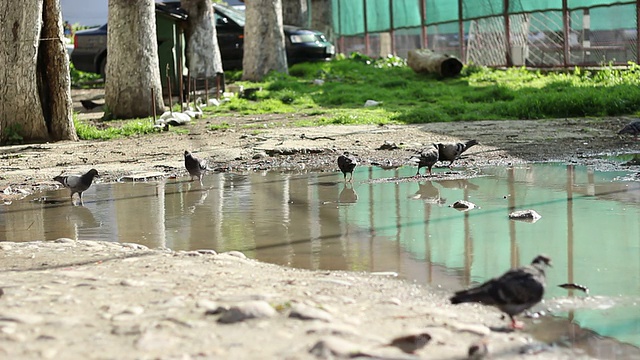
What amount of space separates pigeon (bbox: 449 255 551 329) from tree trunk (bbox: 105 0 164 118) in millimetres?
12121

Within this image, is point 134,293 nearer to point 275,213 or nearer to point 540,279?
point 540,279

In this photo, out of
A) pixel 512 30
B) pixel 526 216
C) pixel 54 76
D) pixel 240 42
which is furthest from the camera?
pixel 240 42

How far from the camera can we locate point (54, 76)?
1390cm

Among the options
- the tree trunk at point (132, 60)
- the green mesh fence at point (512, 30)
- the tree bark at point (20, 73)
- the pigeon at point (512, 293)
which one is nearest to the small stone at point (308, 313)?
the pigeon at point (512, 293)

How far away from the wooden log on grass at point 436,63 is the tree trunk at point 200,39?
4681 millimetres

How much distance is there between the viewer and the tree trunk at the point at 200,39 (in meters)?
21.4

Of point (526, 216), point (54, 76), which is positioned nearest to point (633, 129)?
point (526, 216)

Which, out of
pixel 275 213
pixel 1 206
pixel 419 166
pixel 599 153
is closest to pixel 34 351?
pixel 275 213

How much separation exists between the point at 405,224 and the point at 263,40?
54.9 feet

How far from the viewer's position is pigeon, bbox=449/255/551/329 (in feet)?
15.4

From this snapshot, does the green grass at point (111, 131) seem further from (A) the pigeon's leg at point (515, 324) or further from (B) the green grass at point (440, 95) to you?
(A) the pigeon's leg at point (515, 324)

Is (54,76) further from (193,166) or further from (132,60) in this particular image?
(193,166)

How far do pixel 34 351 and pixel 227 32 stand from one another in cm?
2278

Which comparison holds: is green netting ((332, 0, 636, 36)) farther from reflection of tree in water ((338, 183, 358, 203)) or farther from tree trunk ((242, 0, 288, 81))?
reflection of tree in water ((338, 183, 358, 203))
